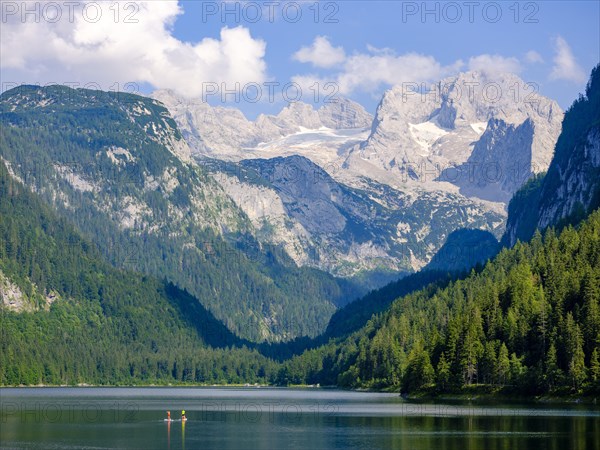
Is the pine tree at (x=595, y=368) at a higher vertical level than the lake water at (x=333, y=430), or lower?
higher

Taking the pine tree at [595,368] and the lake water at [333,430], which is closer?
the lake water at [333,430]

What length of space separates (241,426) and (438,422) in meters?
29.7

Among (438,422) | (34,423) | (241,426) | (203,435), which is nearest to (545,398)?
(438,422)

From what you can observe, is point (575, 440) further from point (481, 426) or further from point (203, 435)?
point (203, 435)

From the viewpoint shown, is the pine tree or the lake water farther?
the pine tree

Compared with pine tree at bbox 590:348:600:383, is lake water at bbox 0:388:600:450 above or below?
below

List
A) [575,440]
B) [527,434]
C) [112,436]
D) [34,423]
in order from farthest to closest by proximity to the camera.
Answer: [34,423] → [112,436] → [527,434] → [575,440]

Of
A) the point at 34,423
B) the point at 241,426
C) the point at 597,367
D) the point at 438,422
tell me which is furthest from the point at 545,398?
the point at 34,423

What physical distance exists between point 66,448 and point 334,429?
42973mm

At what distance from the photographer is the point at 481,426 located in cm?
15475

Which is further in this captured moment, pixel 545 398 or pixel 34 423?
pixel 545 398

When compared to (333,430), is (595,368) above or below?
above

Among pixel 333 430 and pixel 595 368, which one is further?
pixel 595 368

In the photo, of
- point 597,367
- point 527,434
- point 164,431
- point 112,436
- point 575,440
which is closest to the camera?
point 575,440
